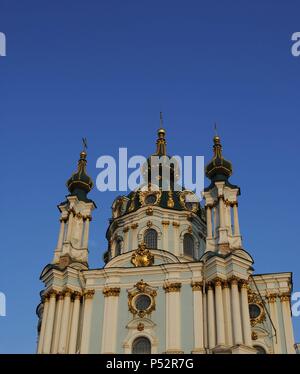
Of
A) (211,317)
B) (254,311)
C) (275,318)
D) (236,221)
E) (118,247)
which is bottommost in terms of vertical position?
(211,317)

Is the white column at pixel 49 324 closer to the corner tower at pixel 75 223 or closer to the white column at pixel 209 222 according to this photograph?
the corner tower at pixel 75 223

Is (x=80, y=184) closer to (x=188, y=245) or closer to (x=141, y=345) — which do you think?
(x=188, y=245)

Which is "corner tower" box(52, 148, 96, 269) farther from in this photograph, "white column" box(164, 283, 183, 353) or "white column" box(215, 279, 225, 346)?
"white column" box(215, 279, 225, 346)

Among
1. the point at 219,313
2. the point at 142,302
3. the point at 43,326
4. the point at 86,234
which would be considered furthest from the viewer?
the point at 86,234

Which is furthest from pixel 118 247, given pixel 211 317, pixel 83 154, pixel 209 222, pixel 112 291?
pixel 211 317

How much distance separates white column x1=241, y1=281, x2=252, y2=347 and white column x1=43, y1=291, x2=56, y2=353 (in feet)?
33.6

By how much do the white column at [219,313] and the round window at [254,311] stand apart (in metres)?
2.89

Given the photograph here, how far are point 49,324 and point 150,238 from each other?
9.68 meters

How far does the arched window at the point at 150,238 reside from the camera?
37.1 meters

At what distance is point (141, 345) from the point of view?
2978 centimetres

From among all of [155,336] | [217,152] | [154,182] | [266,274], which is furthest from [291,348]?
[154,182]
